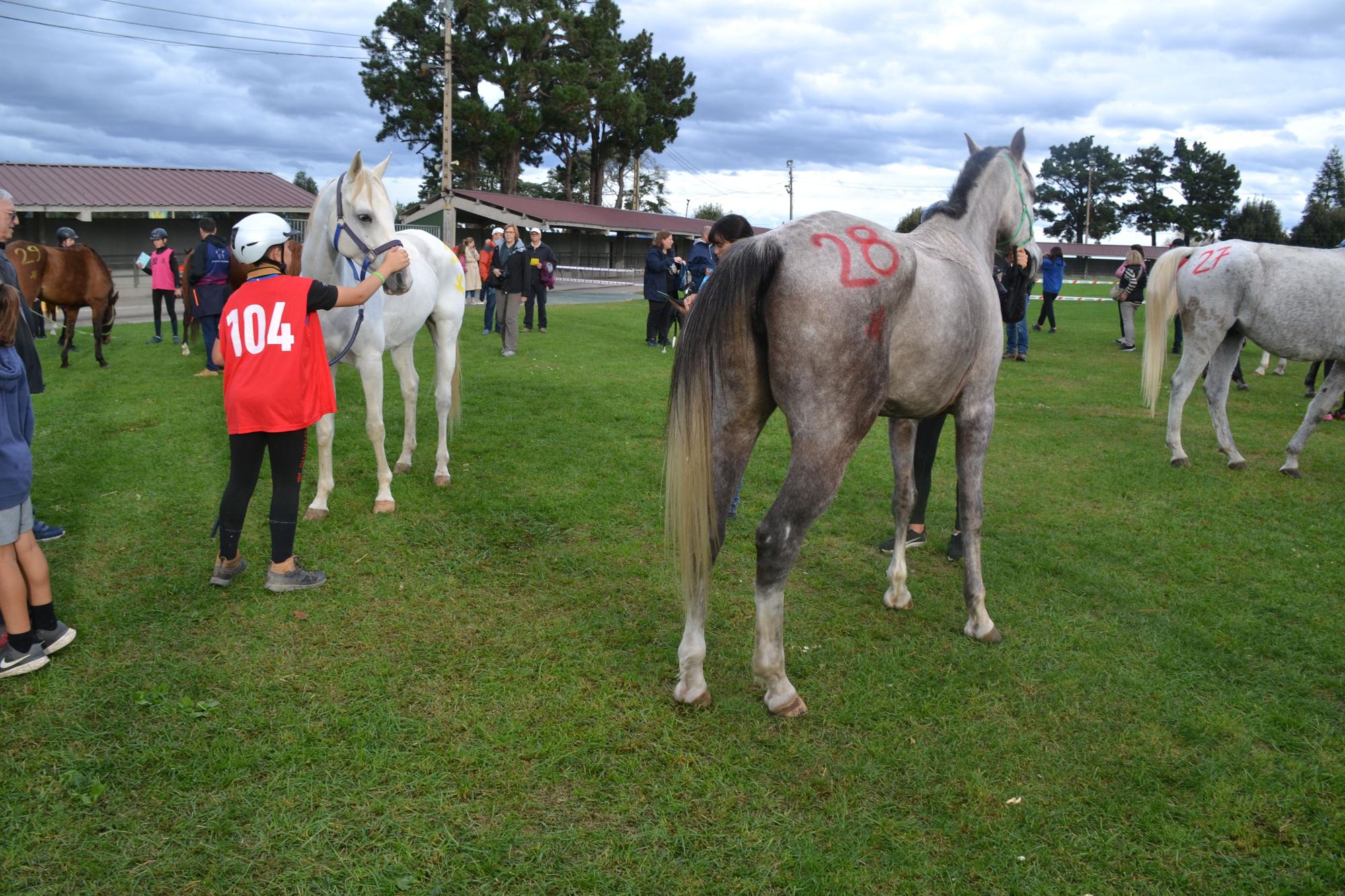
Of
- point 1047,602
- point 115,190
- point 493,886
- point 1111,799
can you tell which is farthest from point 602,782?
point 115,190

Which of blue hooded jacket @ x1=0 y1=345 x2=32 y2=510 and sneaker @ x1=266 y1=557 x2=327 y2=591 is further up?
blue hooded jacket @ x1=0 y1=345 x2=32 y2=510

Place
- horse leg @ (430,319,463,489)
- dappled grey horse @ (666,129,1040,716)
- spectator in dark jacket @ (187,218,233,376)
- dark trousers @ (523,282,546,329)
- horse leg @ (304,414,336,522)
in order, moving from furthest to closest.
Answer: dark trousers @ (523,282,546,329) < spectator in dark jacket @ (187,218,233,376) < horse leg @ (430,319,463,489) < horse leg @ (304,414,336,522) < dappled grey horse @ (666,129,1040,716)

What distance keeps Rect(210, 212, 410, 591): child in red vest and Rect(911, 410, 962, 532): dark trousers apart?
11.0 ft

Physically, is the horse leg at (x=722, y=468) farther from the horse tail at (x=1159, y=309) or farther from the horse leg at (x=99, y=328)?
the horse leg at (x=99, y=328)

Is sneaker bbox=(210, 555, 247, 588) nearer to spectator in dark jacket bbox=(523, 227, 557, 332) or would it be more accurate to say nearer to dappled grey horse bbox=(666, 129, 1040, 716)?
dappled grey horse bbox=(666, 129, 1040, 716)

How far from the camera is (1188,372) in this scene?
7.82 metres

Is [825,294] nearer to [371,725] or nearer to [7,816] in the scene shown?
[371,725]

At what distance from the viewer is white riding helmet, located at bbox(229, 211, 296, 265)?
4070 millimetres

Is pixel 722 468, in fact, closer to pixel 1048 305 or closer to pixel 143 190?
pixel 1048 305

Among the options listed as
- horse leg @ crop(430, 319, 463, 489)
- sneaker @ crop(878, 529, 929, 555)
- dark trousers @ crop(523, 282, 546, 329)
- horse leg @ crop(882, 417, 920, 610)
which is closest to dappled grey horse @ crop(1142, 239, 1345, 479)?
sneaker @ crop(878, 529, 929, 555)

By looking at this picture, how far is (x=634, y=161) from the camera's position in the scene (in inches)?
2101

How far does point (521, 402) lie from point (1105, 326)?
18785 mm

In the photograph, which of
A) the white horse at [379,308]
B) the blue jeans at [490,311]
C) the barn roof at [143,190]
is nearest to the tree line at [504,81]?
the barn roof at [143,190]

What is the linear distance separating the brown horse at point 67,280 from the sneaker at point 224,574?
9372 mm
